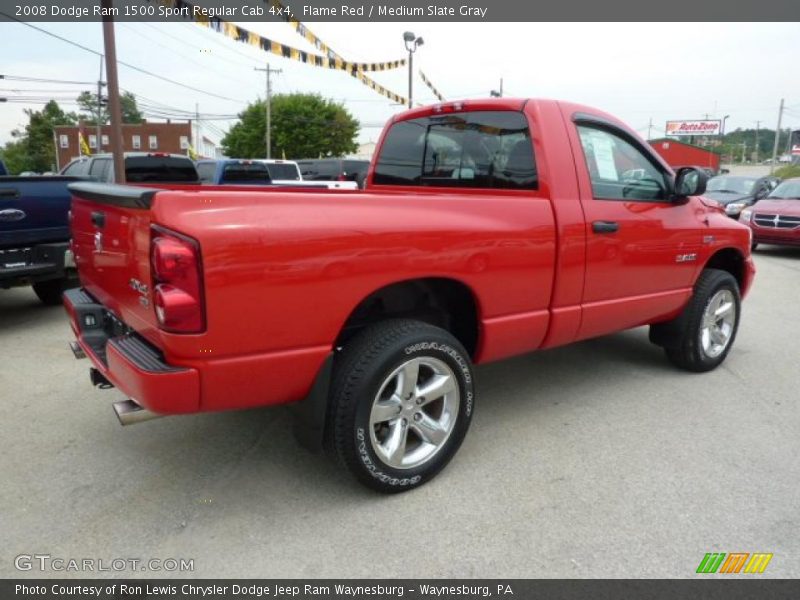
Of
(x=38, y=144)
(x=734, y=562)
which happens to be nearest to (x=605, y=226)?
(x=734, y=562)

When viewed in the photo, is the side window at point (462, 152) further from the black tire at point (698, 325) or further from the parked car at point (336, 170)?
the parked car at point (336, 170)

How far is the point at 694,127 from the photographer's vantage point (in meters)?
87.4

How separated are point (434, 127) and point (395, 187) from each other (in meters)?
0.54

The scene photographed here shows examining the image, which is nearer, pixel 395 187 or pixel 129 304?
pixel 129 304

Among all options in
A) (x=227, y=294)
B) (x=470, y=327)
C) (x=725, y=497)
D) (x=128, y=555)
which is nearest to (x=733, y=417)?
(x=725, y=497)

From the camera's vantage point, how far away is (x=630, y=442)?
3.38 m

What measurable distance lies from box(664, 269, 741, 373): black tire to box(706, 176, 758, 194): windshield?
1248cm

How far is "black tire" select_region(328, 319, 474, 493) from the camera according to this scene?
256 cm

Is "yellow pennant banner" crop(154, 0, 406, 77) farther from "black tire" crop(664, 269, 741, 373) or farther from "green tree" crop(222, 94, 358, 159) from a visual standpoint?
"green tree" crop(222, 94, 358, 159)

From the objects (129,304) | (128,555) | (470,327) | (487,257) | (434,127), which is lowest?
(128,555)

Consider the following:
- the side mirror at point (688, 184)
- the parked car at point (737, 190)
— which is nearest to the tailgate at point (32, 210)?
A: the side mirror at point (688, 184)

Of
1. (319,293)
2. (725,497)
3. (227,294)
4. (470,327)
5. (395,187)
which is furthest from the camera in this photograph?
(395,187)

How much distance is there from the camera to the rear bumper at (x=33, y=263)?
521 centimetres

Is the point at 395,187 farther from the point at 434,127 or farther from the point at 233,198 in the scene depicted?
the point at 233,198
